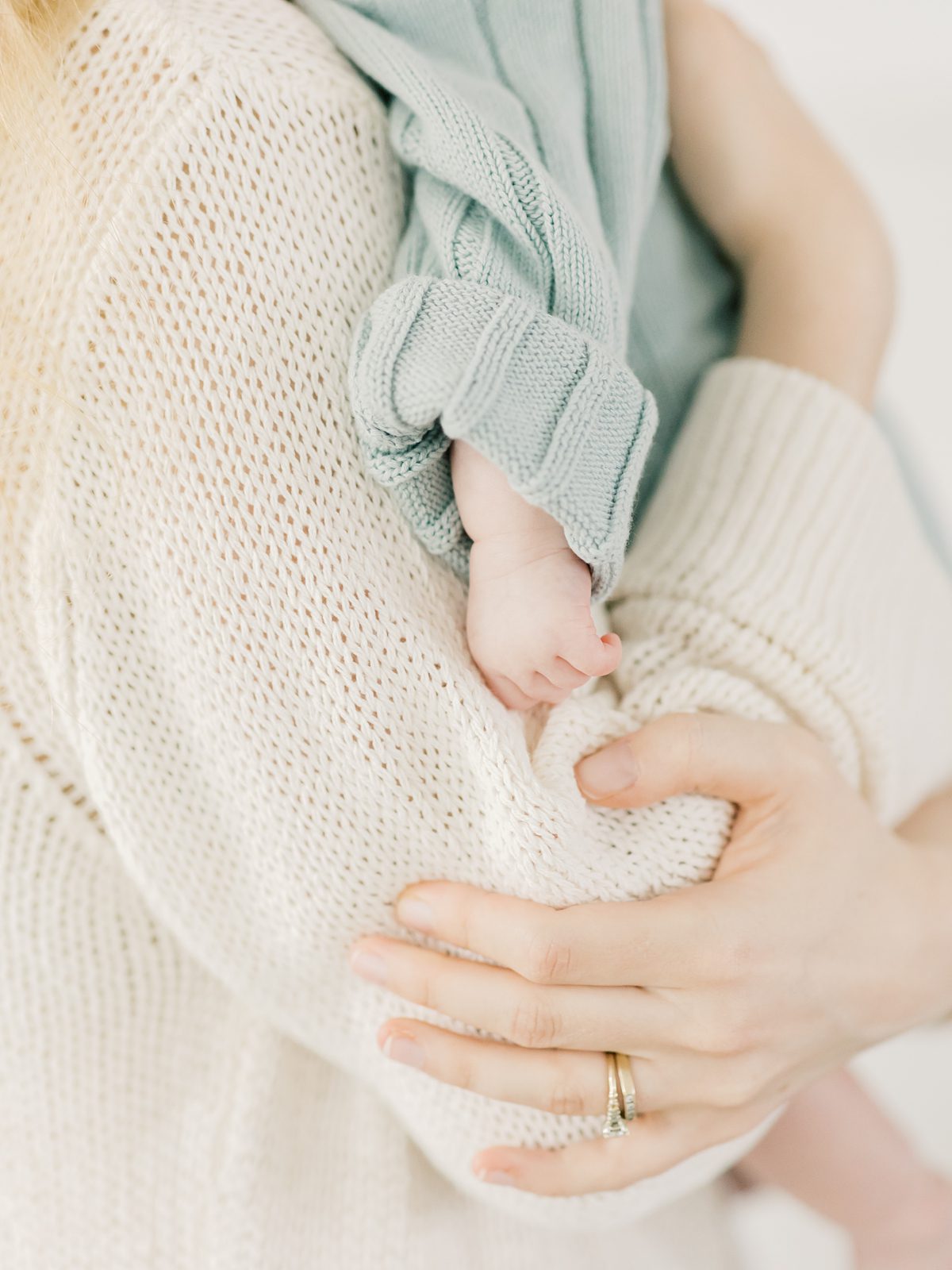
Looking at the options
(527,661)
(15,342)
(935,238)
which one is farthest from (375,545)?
(935,238)

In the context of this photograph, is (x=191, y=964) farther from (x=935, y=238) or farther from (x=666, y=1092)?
(x=935, y=238)

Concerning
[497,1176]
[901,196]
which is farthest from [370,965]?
[901,196]

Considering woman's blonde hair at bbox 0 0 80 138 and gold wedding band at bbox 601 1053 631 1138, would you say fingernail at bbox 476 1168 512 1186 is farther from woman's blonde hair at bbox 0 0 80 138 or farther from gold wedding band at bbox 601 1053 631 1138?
woman's blonde hair at bbox 0 0 80 138

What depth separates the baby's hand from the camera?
0.51 m

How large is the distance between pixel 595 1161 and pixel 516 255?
1.82 ft

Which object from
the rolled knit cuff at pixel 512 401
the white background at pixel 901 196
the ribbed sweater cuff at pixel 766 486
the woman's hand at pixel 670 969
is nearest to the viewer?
the rolled knit cuff at pixel 512 401

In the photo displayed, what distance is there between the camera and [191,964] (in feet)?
2.29

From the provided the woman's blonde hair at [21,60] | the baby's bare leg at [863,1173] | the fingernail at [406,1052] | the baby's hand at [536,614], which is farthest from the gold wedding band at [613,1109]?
the woman's blonde hair at [21,60]

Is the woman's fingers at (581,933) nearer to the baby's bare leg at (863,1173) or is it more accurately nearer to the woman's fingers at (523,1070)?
the woman's fingers at (523,1070)

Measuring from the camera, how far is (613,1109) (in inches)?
24.2

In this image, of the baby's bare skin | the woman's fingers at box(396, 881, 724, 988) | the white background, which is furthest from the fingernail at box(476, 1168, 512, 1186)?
the white background

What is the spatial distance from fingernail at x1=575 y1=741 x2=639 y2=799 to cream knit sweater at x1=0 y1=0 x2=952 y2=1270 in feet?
0.05

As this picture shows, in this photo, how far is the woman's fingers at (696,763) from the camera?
588 millimetres

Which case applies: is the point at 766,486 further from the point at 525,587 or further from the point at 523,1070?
the point at 523,1070
